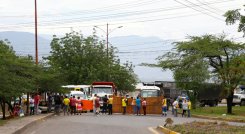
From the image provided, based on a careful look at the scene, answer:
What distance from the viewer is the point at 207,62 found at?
48500 millimetres

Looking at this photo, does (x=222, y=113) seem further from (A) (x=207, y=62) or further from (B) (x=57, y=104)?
(B) (x=57, y=104)

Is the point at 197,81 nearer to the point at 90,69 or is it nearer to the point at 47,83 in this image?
the point at 47,83

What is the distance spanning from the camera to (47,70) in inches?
1688

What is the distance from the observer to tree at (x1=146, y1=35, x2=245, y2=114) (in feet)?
151

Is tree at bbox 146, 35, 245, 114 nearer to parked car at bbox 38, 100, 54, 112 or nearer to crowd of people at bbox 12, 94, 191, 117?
crowd of people at bbox 12, 94, 191, 117

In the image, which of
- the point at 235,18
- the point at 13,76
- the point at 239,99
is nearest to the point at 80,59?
the point at 239,99

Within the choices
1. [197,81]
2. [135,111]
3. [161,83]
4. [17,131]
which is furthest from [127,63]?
[17,131]

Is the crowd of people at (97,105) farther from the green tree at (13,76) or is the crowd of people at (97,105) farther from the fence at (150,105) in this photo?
the green tree at (13,76)

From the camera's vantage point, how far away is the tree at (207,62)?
151ft

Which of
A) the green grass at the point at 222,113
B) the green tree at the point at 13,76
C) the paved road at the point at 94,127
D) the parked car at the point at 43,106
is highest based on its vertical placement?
the green tree at the point at 13,76

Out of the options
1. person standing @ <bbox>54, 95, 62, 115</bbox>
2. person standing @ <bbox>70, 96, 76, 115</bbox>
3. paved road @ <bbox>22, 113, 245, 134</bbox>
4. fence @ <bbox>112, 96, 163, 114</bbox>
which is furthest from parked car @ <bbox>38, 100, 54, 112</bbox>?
paved road @ <bbox>22, 113, 245, 134</bbox>

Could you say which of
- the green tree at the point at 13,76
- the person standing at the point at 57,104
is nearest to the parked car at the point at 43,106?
the person standing at the point at 57,104

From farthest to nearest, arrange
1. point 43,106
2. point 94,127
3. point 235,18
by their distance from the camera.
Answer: point 43,106
point 94,127
point 235,18

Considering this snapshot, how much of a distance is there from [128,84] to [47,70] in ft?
105
